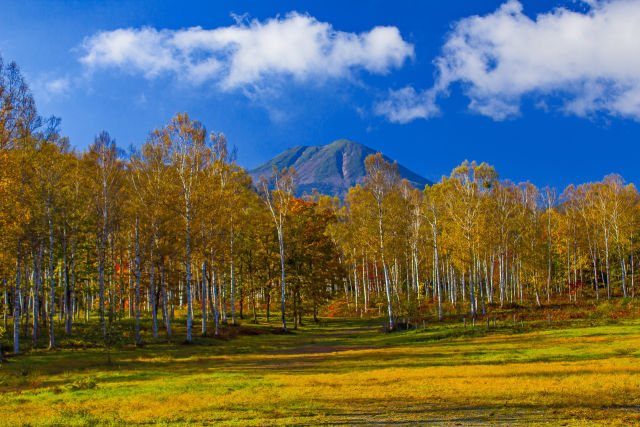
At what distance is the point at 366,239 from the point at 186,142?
21.7 metres

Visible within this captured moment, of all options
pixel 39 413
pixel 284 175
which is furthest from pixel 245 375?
pixel 284 175

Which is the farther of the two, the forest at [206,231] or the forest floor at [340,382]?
the forest at [206,231]

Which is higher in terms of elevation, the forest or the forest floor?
the forest

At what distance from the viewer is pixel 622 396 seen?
1398 centimetres

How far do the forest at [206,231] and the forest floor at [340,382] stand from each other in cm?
517

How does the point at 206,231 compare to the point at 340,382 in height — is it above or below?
above

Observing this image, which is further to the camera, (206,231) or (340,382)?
(206,231)

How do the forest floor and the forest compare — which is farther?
the forest

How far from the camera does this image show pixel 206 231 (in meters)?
44.1

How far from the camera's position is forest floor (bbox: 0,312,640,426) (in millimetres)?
13016

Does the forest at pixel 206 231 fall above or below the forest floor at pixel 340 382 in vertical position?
above

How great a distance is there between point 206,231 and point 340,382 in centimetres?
2841

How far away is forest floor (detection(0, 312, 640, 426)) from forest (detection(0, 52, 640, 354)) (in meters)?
5.17

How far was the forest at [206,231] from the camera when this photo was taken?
32094mm
